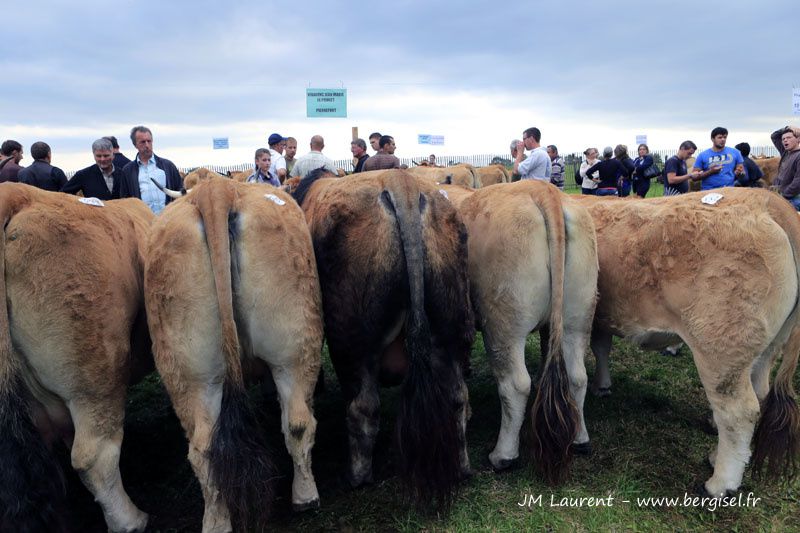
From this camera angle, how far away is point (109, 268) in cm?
330

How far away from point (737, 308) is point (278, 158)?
8180 millimetres

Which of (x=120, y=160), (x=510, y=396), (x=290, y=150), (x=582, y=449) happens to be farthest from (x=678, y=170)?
(x=120, y=160)

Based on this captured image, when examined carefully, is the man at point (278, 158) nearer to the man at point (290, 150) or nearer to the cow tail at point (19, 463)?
the man at point (290, 150)

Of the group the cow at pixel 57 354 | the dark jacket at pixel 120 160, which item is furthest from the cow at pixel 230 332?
the dark jacket at pixel 120 160

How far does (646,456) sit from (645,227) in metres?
1.83

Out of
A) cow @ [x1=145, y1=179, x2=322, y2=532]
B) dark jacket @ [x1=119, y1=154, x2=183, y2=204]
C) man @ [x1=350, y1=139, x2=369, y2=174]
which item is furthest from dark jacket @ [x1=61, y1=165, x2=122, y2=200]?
man @ [x1=350, y1=139, x2=369, y2=174]

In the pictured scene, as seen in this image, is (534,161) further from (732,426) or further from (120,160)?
(120,160)

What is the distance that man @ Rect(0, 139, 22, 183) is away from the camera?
7.68m

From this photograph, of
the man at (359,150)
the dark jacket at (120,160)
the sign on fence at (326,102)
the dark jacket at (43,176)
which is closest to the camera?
the dark jacket at (43,176)

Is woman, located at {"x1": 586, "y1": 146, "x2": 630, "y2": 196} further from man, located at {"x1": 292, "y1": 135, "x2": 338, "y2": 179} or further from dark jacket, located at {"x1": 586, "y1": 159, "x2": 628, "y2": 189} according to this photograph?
man, located at {"x1": 292, "y1": 135, "x2": 338, "y2": 179}

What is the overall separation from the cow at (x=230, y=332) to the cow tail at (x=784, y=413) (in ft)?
10.1

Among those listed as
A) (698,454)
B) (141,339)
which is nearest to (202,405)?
(141,339)

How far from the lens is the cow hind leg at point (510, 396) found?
3.97m

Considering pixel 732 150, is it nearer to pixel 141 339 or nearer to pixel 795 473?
pixel 795 473
